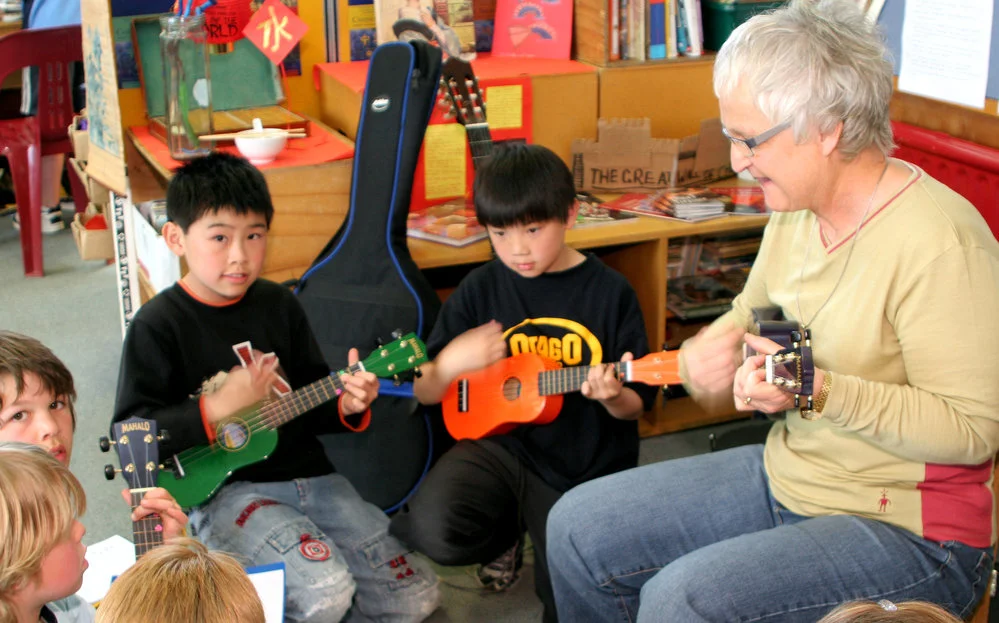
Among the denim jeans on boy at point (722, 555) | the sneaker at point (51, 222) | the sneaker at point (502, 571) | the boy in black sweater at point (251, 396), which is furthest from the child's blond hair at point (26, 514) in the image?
the sneaker at point (51, 222)

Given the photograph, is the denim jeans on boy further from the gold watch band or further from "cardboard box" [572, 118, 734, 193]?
"cardboard box" [572, 118, 734, 193]

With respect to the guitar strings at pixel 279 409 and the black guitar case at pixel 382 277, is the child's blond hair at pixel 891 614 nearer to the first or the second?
the guitar strings at pixel 279 409

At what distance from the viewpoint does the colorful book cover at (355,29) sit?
113 inches

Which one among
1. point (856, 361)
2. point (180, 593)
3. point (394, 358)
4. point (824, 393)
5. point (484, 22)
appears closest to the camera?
point (180, 593)

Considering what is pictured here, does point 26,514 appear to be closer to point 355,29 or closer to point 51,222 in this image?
point 355,29

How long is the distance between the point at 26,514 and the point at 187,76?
5.47 ft

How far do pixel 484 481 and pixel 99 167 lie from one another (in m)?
1.42

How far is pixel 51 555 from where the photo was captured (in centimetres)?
115

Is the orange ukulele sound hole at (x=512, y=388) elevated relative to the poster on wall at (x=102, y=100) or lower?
lower

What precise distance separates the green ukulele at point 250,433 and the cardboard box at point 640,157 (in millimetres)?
1183

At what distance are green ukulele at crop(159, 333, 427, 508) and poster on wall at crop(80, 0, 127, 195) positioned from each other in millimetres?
978

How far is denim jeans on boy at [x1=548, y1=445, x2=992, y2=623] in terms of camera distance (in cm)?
136

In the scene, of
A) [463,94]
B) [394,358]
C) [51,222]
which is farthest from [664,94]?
[51,222]

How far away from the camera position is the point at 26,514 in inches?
43.8
